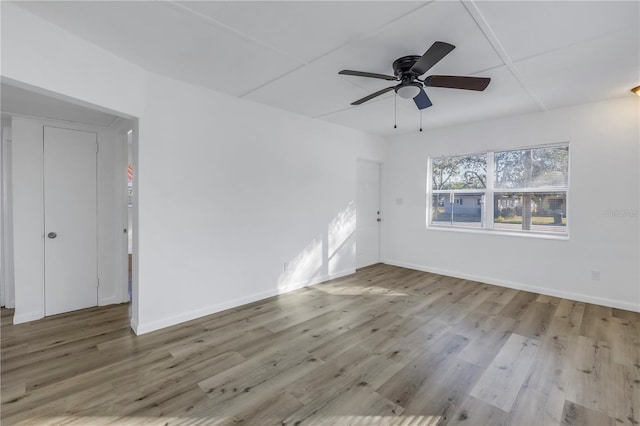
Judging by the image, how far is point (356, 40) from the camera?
7.61 feet

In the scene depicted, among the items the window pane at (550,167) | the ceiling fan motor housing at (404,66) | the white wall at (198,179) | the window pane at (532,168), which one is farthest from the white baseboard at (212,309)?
the window pane at (550,167)

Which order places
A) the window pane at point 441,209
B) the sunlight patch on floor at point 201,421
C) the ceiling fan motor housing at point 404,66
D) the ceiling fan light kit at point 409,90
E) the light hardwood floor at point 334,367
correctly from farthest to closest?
the window pane at point 441,209, the ceiling fan light kit at point 409,90, the ceiling fan motor housing at point 404,66, the light hardwood floor at point 334,367, the sunlight patch on floor at point 201,421

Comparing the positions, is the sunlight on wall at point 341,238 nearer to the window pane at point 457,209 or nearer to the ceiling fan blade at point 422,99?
the window pane at point 457,209

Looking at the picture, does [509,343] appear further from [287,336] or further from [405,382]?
[287,336]

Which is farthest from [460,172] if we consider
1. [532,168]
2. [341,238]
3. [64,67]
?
[64,67]

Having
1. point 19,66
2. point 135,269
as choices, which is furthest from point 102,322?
point 19,66

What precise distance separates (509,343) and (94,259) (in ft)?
→ 16.0

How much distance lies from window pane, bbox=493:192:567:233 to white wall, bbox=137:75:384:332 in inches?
104

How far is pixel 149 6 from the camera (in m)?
1.94

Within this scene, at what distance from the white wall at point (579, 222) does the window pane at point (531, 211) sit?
17 centimetres

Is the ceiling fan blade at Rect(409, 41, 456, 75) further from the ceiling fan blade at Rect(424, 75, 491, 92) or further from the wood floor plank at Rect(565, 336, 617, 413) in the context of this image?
the wood floor plank at Rect(565, 336, 617, 413)

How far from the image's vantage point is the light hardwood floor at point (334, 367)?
1903mm

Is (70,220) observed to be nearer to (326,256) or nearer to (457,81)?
(326,256)

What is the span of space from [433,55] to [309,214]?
114 inches
